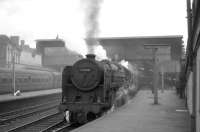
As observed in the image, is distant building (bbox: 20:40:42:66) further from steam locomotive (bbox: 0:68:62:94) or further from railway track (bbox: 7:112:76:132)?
railway track (bbox: 7:112:76:132)

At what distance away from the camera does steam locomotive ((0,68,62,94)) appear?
22.2m

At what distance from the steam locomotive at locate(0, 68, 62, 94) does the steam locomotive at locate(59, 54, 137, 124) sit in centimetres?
1061

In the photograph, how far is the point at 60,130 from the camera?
35.0ft

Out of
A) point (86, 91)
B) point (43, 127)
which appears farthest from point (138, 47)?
point (43, 127)

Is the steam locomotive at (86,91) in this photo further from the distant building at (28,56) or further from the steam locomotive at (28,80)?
the distant building at (28,56)

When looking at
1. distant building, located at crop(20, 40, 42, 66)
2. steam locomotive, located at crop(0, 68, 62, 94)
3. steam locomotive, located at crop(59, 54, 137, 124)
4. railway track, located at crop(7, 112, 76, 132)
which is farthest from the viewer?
distant building, located at crop(20, 40, 42, 66)

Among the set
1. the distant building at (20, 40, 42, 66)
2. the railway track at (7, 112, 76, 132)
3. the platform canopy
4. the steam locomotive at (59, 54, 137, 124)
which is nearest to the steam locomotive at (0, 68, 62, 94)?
the platform canopy

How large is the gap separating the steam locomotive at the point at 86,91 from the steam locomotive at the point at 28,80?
10.6 m

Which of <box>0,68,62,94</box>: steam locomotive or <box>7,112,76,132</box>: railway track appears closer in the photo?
<box>7,112,76,132</box>: railway track

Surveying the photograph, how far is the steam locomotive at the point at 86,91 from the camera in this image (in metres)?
11.6

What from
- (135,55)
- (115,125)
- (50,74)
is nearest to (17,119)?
(115,125)

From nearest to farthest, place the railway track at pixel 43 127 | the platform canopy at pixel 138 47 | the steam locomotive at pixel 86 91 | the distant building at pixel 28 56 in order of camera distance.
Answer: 1. the railway track at pixel 43 127
2. the steam locomotive at pixel 86 91
3. the platform canopy at pixel 138 47
4. the distant building at pixel 28 56

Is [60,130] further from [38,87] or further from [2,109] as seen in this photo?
[38,87]

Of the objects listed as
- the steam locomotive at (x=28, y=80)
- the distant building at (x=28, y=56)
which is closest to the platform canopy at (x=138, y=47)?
the steam locomotive at (x=28, y=80)
